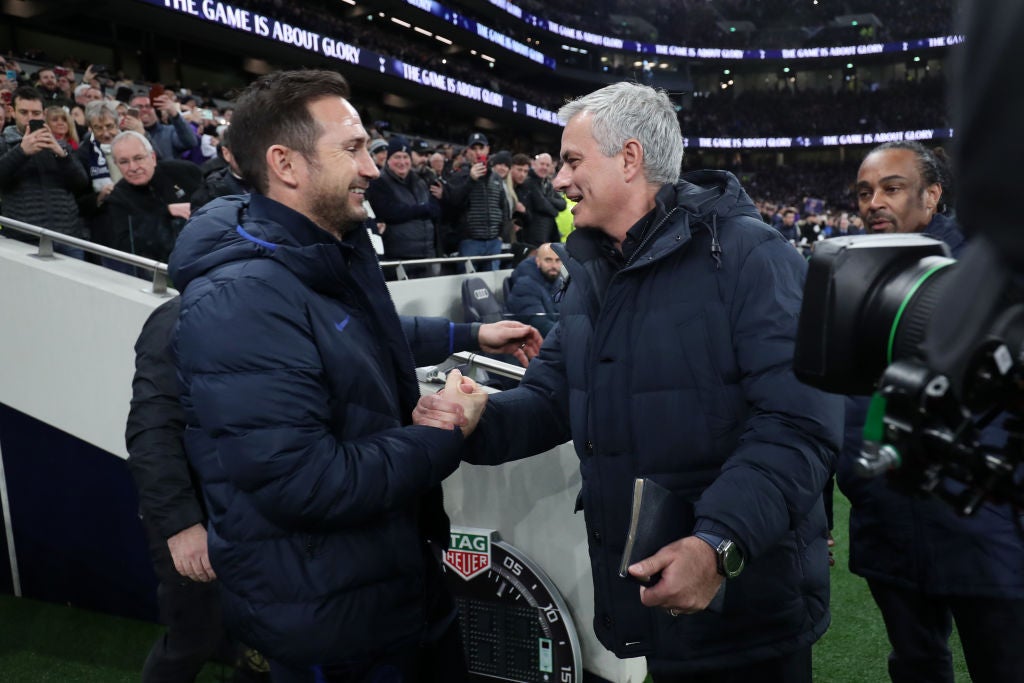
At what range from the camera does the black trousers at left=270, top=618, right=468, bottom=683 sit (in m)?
1.71

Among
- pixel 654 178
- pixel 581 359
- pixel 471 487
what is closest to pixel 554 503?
pixel 471 487

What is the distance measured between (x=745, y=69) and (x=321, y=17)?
2945cm

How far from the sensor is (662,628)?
170 cm

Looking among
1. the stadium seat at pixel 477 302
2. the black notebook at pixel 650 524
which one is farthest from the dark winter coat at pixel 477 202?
the black notebook at pixel 650 524

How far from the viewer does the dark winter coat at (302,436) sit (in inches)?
59.9

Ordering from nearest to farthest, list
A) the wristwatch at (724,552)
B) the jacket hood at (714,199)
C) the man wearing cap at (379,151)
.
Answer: the wristwatch at (724,552) → the jacket hood at (714,199) → the man wearing cap at (379,151)

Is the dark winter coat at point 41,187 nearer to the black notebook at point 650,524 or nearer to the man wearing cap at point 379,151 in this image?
the man wearing cap at point 379,151

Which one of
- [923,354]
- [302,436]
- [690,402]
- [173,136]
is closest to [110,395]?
[302,436]

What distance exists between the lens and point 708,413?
1.65m

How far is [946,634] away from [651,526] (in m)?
1.38

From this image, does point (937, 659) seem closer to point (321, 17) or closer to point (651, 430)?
point (651, 430)

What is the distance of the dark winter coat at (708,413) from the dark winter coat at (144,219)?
3270 mm

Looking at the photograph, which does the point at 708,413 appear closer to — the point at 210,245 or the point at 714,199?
the point at 714,199

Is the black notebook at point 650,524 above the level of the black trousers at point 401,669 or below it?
above
